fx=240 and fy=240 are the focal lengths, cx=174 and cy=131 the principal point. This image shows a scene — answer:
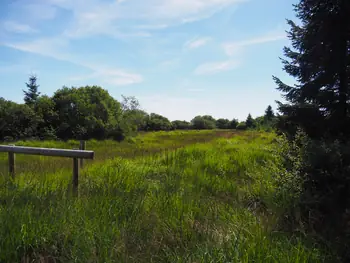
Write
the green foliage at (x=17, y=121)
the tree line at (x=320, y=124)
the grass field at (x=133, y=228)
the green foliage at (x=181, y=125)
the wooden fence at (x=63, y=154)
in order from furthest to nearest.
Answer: the green foliage at (x=181, y=125)
the green foliage at (x=17, y=121)
the wooden fence at (x=63, y=154)
the tree line at (x=320, y=124)
the grass field at (x=133, y=228)

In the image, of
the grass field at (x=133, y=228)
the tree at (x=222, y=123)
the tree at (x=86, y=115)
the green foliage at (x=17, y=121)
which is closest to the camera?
the grass field at (x=133, y=228)

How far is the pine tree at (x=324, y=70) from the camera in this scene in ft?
14.3

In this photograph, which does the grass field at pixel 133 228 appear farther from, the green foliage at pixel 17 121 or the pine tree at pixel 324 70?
the green foliage at pixel 17 121

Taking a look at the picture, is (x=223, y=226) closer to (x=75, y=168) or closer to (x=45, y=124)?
(x=75, y=168)

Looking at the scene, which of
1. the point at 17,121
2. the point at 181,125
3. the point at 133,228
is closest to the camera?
the point at 133,228

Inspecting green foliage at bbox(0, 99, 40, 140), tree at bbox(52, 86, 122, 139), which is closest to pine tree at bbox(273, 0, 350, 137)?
tree at bbox(52, 86, 122, 139)

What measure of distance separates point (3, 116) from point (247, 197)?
2715 centimetres

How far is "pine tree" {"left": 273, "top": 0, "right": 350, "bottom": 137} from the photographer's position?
436 centimetres

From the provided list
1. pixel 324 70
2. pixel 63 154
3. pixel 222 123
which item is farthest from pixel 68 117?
pixel 222 123

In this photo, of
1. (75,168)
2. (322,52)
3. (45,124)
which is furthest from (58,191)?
(45,124)

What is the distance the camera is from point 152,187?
15.2 ft

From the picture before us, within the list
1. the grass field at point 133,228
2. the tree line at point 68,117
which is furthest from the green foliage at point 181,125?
the grass field at point 133,228

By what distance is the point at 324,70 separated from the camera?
475cm

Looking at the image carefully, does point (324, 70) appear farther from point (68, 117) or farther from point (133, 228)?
point (68, 117)
